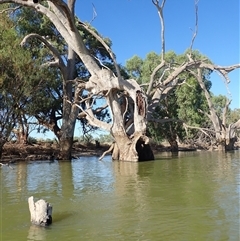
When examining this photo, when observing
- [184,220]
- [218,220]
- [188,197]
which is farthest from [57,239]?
[188,197]

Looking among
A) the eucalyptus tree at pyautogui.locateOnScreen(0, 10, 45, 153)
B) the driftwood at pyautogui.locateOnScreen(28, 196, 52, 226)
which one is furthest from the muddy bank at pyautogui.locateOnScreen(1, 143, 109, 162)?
the driftwood at pyautogui.locateOnScreen(28, 196, 52, 226)

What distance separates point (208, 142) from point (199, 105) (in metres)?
4.17

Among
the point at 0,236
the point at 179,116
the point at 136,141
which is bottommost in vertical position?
the point at 0,236

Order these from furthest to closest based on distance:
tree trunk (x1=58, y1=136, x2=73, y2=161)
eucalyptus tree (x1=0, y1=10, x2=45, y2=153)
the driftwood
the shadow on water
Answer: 1. tree trunk (x1=58, y1=136, x2=73, y2=161)
2. eucalyptus tree (x1=0, y1=10, x2=45, y2=153)
3. the shadow on water
4. the driftwood

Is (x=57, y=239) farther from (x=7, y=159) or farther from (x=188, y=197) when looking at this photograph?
(x=7, y=159)

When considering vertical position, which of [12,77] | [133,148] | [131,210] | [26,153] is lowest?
[131,210]

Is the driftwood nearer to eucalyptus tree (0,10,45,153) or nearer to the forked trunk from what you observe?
the forked trunk

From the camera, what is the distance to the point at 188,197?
730cm

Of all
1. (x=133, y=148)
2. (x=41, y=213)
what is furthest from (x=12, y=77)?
(x=41, y=213)

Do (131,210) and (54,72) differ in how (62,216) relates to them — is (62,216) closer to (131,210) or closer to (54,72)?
(131,210)

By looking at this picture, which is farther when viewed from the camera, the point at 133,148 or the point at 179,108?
the point at 179,108

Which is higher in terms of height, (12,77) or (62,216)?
(12,77)

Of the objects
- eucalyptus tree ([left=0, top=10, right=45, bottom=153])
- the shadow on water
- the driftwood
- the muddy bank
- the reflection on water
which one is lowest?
the reflection on water

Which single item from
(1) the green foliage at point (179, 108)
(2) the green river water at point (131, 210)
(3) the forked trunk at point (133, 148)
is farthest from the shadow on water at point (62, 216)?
(1) the green foliage at point (179, 108)
